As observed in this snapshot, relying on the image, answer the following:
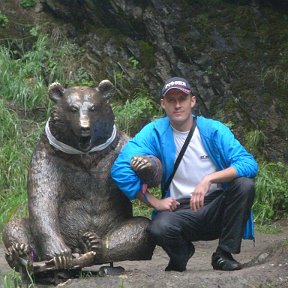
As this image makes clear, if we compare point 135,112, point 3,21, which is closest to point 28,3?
point 3,21

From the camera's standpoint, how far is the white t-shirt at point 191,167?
5.79 meters

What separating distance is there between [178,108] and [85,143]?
2.17 feet

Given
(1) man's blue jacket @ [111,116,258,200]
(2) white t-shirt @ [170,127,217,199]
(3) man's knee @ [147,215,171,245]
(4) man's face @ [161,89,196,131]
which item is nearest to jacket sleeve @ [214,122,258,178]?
(1) man's blue jacket @ [111,116,258,200]

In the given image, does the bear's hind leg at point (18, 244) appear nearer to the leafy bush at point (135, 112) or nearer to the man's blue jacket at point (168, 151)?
the man's blue jacket at point (168, 151)

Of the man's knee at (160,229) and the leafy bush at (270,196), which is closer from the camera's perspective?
the man's knee at (160,229)

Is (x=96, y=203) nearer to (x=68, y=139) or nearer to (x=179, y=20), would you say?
(x=68, y=139)

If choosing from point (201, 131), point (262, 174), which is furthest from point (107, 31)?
point (201, 131)

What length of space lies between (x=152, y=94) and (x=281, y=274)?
646cm

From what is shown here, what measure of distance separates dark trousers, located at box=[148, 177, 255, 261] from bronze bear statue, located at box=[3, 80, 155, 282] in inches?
6.1

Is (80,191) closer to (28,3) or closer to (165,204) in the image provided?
(165,204)

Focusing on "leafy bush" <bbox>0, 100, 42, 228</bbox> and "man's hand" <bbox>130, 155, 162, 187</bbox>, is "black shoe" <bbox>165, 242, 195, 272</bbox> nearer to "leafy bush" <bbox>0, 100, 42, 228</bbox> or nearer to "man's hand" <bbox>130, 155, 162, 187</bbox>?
"man's hand" <bbox>130, 155, 162, 187</bbox>

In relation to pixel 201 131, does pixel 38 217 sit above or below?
below

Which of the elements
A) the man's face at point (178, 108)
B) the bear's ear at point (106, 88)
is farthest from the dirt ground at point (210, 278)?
the bear's ear at point (106, 88)

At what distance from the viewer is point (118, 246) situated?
5727mm
